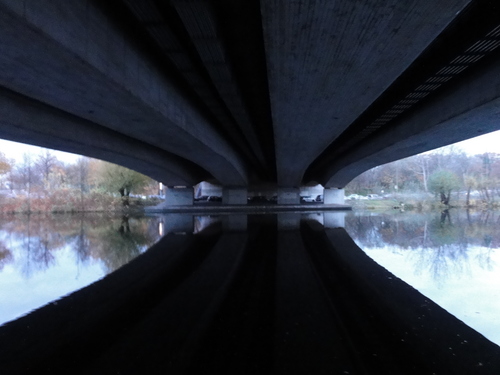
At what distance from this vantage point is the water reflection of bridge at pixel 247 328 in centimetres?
338

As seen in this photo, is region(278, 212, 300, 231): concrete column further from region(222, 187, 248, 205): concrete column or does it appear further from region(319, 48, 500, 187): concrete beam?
region(222, 187, 248, 205): concrete column

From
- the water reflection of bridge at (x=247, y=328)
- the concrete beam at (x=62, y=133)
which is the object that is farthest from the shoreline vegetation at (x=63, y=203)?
the water reflection of bridge at (x=247, y=328)

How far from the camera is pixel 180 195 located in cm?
3594

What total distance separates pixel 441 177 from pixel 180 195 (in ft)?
114

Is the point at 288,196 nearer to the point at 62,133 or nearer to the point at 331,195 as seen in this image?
the point at 331,195

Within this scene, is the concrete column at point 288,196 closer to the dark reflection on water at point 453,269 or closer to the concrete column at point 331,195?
the concrete column at point 331,195

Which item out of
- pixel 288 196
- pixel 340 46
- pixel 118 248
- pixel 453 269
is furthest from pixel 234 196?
pixel 340 46

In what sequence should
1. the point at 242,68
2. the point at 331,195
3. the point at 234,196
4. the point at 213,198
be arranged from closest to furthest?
the point at 242,68
the point at 234,196
the point at 331,195
the point at 213,198

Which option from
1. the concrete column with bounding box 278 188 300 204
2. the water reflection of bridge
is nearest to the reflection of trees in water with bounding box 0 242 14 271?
the water reflection of bridge

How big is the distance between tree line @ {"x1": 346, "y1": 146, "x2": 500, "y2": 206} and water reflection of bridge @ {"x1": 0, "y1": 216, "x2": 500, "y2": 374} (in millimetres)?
43124

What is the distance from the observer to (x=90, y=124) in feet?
47.5

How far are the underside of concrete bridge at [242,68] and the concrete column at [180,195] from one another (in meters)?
20.0

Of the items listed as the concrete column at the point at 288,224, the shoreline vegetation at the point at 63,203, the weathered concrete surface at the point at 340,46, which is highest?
the weathered concrete surface at the point at 340,46

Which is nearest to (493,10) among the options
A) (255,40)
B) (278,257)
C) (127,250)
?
(255,40)
